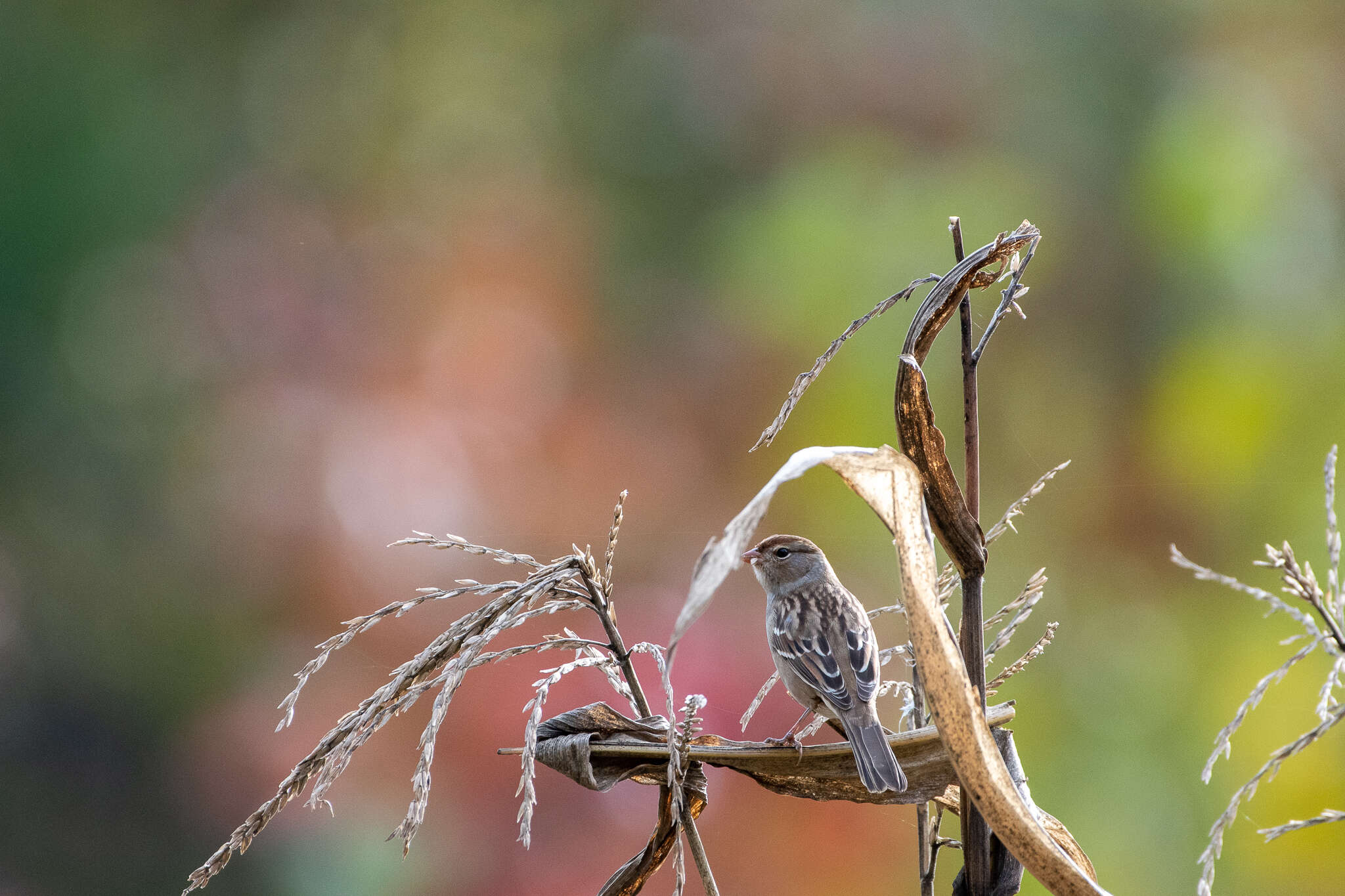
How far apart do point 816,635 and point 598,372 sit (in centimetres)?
124

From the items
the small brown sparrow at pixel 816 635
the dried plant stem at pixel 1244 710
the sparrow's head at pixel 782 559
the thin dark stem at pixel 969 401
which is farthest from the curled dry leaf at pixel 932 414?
the sparrow's head at pixel 782 559

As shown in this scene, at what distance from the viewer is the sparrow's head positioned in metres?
1.15

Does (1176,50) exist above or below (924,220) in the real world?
above

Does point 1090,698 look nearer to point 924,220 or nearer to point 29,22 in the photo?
point 924,220

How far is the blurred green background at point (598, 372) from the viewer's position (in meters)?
1.93

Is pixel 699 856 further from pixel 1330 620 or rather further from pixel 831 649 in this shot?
pixel 831 649

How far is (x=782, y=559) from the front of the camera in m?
1.17

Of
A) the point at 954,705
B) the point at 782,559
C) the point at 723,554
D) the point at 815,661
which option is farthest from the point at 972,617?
the point at 782,559

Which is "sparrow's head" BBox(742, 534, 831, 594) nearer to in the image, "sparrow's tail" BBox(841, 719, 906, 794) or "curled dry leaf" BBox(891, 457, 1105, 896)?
"sparrow's tail" BBox(841, 719, 906, 794)

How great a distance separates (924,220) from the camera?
2.14 metres

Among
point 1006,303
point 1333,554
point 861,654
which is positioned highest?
point 1006,303

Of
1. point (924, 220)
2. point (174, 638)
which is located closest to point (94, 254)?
point (174, 638)

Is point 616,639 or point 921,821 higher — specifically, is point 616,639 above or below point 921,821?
above

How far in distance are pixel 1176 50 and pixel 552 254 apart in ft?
4.53
